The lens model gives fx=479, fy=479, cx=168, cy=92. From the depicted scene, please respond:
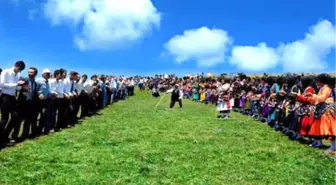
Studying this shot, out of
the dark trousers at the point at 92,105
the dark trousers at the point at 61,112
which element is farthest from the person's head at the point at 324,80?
the dark trousers at the point at 92,105

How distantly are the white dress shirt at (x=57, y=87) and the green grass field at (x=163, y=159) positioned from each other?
5.73 feet

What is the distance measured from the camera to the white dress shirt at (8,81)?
1402 cm

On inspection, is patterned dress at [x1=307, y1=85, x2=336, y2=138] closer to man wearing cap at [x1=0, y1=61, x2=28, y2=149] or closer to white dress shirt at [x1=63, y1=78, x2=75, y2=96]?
man wearing cap at [x1=0, y1=61, x2=28, y2=149]

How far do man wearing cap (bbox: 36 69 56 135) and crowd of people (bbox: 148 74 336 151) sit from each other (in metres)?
8.43

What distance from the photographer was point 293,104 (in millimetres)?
18328

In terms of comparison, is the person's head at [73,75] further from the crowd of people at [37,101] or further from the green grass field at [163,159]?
the green grass field at [163,159]

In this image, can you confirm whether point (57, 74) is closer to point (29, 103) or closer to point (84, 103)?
point (29, 103)

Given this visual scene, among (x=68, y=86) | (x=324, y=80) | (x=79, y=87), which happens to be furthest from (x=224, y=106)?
(x=324, y=80)

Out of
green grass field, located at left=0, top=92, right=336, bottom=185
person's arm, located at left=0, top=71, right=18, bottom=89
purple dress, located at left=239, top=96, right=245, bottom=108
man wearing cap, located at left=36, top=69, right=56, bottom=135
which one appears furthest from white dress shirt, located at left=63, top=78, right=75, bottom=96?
purple dress, located at left=239, top=96, right=245, bottom=108

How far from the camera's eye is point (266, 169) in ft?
36.3

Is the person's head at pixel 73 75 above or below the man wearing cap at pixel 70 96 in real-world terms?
above

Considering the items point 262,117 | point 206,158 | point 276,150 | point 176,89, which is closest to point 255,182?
point 206,158

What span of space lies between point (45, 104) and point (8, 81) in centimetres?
350

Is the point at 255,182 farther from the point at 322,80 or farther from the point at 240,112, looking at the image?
the point at 240,112
